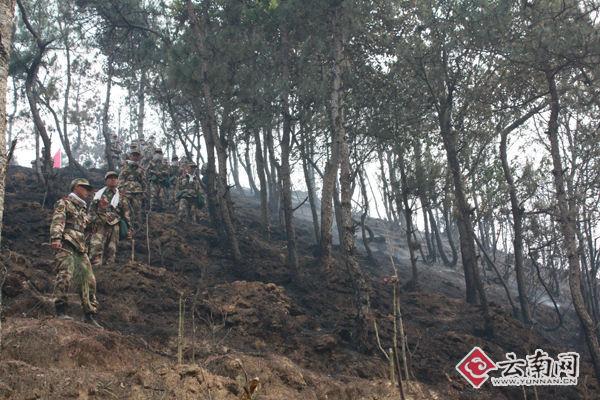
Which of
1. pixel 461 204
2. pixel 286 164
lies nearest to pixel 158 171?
pixel 286 164

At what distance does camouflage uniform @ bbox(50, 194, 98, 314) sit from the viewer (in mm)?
7473

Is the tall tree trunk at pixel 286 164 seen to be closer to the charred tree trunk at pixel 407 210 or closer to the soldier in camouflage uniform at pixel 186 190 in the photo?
the soldier in camouflage uniform at pixel 186 190

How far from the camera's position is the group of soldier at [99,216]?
754 centimetres

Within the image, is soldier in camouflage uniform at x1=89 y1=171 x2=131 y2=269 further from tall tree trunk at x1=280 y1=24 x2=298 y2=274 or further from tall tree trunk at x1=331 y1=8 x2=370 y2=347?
tall tree trunk at x1=280 y1=24 x2=298 y2=274

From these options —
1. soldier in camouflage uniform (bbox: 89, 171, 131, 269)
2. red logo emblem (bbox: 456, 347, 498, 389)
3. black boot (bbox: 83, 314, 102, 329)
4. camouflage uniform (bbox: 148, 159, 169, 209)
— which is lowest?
red logo emblem (bbox: 456, 347, 498, 389)

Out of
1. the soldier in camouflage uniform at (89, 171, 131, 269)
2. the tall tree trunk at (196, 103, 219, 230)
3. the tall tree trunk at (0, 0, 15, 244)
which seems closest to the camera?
the tall tree trunk at (0, 0, 15, 244)

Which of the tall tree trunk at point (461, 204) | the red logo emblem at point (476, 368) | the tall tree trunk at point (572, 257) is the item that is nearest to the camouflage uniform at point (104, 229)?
the red logo emblem at point (476, 368)

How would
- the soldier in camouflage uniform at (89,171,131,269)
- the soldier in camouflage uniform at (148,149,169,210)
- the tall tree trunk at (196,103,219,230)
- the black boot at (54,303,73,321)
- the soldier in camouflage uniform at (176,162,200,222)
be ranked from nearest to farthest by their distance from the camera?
the black boot at (54,303,73,321) < the soldier in camouflage uniform at (89,171,131,269) < the tall tree trunk at (196,103,219,230) < the soldier in camouflage uniform at (148,149,169,210) < the soldier in camouflage uniform at (176,162,200,222)

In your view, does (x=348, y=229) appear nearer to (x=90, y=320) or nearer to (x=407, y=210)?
(x=90, y=320)

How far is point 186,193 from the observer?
16.6 meters

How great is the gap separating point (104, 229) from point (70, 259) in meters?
2.82

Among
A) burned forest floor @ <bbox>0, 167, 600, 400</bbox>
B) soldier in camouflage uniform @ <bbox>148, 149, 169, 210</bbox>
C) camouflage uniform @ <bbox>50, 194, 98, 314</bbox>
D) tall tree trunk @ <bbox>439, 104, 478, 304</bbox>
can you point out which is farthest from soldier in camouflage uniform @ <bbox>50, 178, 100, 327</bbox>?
tall tree trunk @ <bbox>439, 104, 478, 304</bbox>

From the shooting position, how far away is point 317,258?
16.3 metres

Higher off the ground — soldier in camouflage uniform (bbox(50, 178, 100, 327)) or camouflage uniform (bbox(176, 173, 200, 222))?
camouflage uniform (bbox(176, 173, 200, 222))
